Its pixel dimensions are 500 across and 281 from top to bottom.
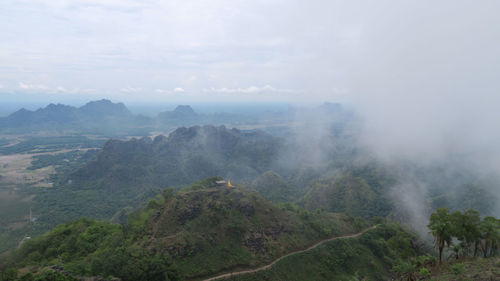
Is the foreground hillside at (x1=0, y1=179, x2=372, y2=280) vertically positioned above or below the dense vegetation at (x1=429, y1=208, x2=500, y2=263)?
below

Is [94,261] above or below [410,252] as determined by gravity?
above

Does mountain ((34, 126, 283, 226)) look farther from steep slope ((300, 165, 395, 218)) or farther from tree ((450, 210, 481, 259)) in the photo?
tree ((450, 210, 481, 259))

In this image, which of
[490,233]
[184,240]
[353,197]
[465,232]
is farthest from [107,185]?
[490,233]

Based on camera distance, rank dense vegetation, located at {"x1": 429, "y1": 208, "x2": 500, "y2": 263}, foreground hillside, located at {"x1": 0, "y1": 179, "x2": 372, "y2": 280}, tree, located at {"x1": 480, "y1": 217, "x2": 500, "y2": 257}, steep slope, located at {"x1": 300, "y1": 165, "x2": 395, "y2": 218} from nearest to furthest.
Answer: tree, located at {"x1": 480, "y1": 217, "x2": 500, "y2": 257}
dense vegetation, located at {"x1": 429, "y1": 208, "x2": 500, "y2": 263}
foreground hillside, located at {"x1": 0, "y1": 179, "x2": 372, "y2": 280}
steep slope, located at {"x1": 300, "y1": 165, "x2": 395, "y2": 218}

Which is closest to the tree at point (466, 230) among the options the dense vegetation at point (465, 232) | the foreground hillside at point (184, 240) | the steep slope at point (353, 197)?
the dense vegetation at point (465, 232)

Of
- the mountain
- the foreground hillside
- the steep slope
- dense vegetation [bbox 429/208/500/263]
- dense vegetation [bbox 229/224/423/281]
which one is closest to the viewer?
dense vegetation [bbox 429/208/500/263]

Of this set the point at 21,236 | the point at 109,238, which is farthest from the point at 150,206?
the point at 21,236

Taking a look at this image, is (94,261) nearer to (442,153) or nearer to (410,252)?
(410,252)

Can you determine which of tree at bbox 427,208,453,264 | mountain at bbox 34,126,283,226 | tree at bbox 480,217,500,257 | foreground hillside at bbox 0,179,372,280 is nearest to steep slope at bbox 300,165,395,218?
foreground hillside at bbox 0,179,372,280
